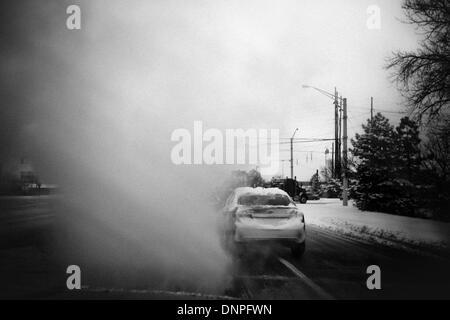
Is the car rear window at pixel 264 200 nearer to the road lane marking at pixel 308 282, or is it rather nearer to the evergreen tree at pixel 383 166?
the road lane marking at pixel 308 282

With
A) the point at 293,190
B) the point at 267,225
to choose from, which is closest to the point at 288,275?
the point at 267,225

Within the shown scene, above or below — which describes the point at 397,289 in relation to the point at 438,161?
below

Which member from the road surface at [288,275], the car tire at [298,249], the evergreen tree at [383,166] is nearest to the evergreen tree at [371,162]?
the evergreen tree at [383,166]

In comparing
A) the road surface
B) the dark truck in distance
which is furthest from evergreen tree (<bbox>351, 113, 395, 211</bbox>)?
the road surface

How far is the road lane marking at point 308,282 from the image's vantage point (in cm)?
582

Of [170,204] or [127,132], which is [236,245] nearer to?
[170,204]

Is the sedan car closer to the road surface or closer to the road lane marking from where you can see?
the road surface

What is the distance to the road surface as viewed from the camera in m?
5.88

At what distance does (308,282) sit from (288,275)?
64 cm

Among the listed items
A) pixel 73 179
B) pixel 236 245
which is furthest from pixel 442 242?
pixel 73 179

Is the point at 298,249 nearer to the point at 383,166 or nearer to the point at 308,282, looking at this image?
the point at 308,282
